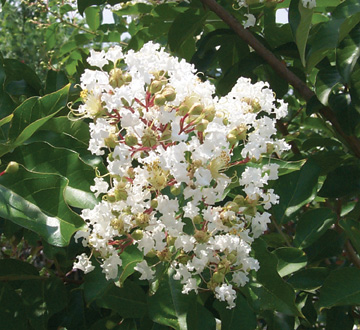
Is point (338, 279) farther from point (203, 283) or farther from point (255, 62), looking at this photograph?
point (255, 62)

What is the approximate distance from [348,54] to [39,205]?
0.72 metres

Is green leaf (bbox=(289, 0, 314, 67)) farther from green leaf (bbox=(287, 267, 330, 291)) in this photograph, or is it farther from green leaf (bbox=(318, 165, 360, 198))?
green leaf (bbox=(287, 267, 330, 291))

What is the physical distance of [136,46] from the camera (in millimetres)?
1600

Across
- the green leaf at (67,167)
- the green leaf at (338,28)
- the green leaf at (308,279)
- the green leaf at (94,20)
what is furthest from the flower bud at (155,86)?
the green leaf at (94,20)

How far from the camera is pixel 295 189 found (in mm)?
1157

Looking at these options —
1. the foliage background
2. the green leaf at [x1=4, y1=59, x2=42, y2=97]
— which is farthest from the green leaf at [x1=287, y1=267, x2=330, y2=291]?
the green leaf at [x1=4, y1=59, x2=42, y2=97]

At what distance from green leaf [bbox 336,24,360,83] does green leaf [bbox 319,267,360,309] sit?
0.40 meters

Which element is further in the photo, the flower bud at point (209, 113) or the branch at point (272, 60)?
the branch at point (272, 60)

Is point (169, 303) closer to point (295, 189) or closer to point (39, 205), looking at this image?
point (39, 205)

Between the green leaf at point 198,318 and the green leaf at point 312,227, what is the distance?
0.34 meters

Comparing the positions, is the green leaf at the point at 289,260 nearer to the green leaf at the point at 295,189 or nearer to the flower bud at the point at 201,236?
the green leaf at the point at 295,189

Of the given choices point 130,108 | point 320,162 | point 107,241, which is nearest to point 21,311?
point 107,241

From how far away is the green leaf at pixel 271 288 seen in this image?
34.4 inches

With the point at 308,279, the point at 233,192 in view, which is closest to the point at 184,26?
the point at 233,192
